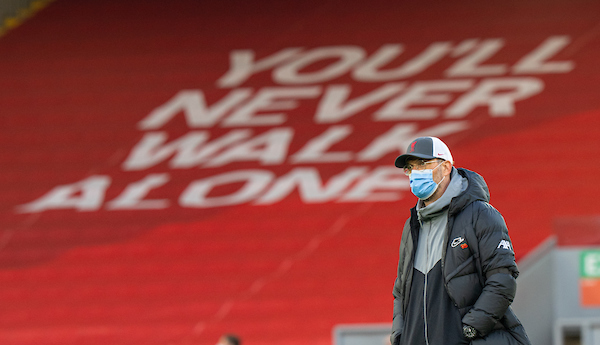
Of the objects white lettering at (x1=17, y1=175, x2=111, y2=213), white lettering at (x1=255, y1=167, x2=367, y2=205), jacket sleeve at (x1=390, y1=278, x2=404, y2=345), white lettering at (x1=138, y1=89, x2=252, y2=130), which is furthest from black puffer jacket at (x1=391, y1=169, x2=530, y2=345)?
white lettering at (x1=17, y1=175, x2=111, y2=213)

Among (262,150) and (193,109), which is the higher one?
(193,109)

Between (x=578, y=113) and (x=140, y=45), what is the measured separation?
4165mm

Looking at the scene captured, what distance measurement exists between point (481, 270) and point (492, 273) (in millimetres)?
48

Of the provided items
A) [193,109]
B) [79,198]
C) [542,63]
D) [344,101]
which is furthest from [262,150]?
[542,63]

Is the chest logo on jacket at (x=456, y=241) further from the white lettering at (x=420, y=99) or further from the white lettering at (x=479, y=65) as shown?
the white lettering at (x=479, y=65)

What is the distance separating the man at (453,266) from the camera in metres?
2.43

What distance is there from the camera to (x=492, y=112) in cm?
689

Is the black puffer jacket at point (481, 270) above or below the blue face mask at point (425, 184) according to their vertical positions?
below

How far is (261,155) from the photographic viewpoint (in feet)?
22.6

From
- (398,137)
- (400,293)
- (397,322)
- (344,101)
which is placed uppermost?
(344,101)

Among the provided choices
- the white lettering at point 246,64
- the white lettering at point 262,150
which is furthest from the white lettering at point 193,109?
the white lettering at point 262,150

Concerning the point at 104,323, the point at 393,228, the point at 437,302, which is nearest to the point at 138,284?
the point at 104,323

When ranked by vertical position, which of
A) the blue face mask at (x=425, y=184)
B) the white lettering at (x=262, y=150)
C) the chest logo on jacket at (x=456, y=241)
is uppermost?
the white lettering at (x=262, y=150)

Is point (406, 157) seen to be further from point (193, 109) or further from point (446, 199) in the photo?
point (193, 109)
